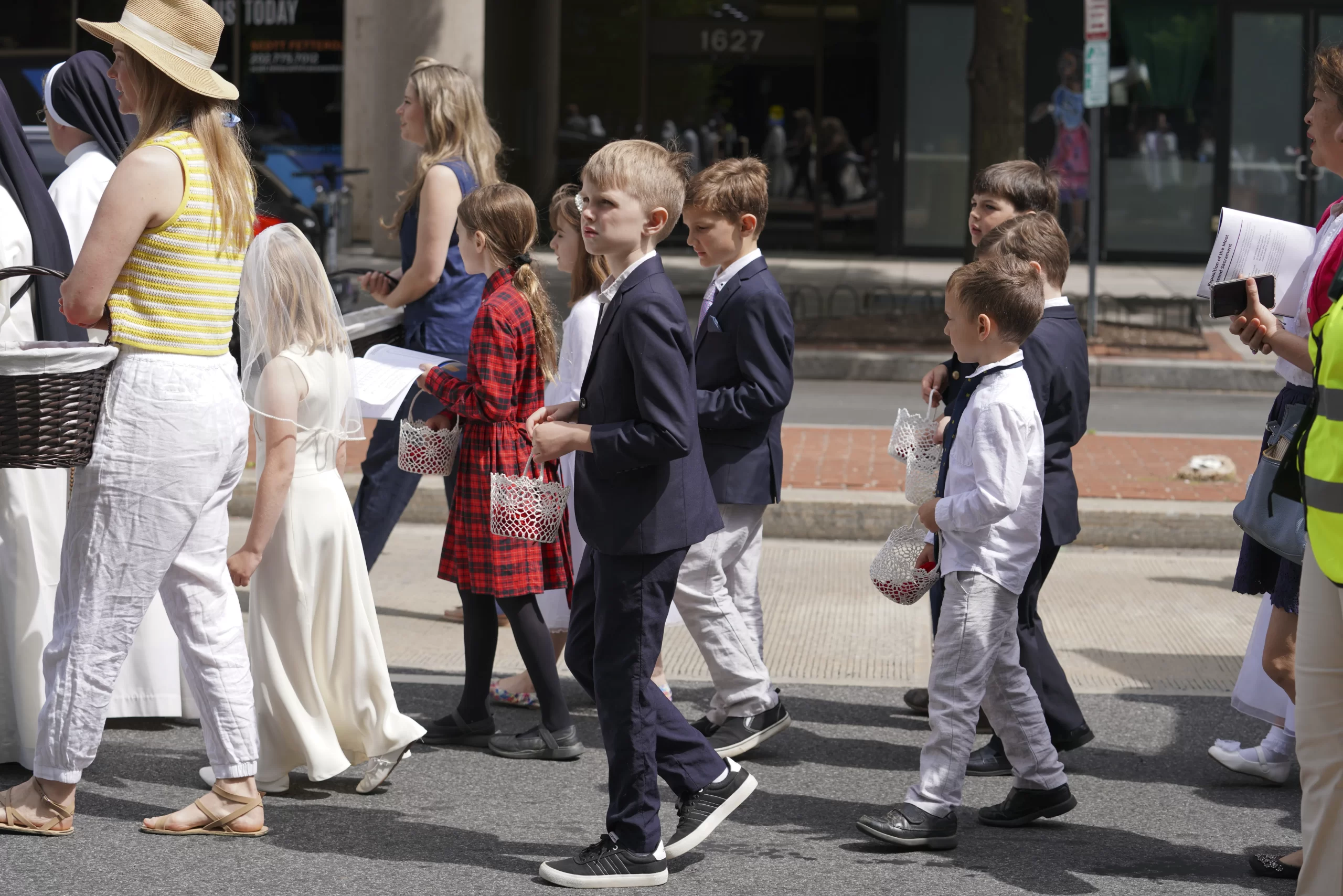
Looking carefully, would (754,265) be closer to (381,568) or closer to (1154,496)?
(381,568)

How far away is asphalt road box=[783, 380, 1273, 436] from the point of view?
446 inches

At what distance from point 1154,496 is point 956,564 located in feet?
14.6

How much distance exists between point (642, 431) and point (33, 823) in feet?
6.30

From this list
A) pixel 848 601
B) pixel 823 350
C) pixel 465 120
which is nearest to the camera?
pixel 465 120

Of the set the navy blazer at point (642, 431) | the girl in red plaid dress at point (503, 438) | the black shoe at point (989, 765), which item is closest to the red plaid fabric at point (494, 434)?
the girl in red plaid dress at point (503, 438)

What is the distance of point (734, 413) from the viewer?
487 centimetres

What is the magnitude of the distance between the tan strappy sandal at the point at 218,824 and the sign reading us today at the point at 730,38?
19.9 m

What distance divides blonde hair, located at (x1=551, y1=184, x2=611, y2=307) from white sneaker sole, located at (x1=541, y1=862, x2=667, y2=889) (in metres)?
1.86

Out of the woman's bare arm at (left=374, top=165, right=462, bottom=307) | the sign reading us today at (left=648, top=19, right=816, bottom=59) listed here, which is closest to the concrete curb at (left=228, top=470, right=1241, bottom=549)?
Answer: the woman's bare arm at (left=374, top=165, right=462, bottom=307)

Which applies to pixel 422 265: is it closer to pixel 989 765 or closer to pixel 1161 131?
pixel 989 765

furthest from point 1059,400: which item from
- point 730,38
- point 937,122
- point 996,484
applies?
point 730,38

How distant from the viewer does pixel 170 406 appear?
4.01 m

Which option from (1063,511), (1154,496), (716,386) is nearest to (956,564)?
(1063,511)

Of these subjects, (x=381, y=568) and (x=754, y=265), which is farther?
(x=381, y=568)
